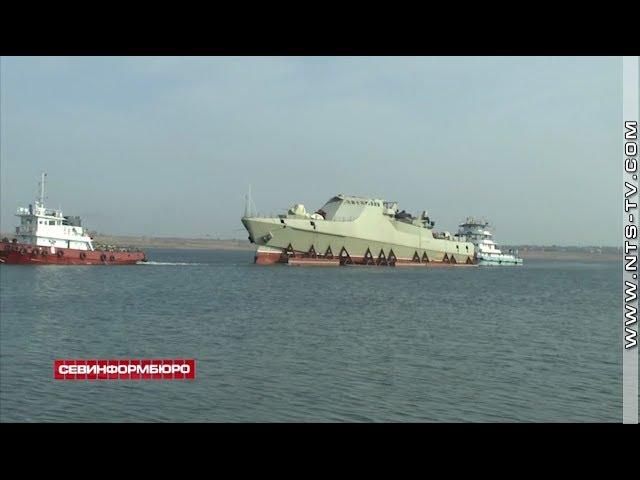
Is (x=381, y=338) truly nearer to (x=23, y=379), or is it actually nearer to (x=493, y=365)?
(x=493, y=365)

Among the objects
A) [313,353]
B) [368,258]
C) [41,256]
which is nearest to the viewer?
[313,353]

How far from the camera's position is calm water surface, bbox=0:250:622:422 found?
40.5 ft

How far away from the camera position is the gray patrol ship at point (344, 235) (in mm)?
61438

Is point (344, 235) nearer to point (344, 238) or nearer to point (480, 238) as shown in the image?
point (344, 238)

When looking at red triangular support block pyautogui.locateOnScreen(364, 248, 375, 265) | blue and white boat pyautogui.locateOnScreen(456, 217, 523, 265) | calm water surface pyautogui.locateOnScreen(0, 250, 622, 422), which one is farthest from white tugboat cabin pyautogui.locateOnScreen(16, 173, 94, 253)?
blue and white boat pyautogui.locateOnScreen(456, 217, 523, 265)

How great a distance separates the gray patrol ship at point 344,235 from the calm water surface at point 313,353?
73.1 ft

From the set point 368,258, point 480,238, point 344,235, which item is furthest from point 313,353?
point 480,238

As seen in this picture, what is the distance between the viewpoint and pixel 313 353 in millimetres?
18422

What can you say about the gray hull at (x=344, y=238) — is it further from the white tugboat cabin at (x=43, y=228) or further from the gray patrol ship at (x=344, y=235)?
the white tugboat cabin at (x=43, y=228)

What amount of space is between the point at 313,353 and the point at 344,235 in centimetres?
4596

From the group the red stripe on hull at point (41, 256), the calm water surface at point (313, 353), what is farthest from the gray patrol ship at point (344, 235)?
the calm water surface at point (313, 353)

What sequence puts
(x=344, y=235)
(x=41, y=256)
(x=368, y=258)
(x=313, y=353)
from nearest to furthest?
(x=313, y=353) < (x=41, y=256) < (x=344, y=235) < (x=368, y=258)

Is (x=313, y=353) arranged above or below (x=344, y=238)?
below
